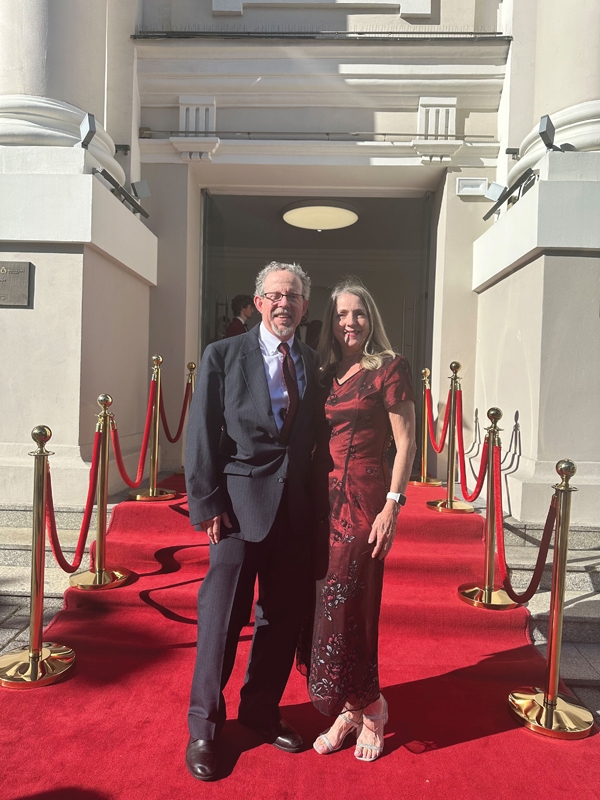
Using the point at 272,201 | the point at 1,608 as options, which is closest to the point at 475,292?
the point at 272,201

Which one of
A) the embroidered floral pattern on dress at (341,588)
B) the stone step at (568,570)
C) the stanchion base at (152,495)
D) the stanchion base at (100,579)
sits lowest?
the stanchion base at (100,579)

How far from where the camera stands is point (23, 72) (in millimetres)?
5555

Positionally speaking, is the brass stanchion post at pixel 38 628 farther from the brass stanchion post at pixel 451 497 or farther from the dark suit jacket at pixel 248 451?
the brass stanchion post at pixel 451 497

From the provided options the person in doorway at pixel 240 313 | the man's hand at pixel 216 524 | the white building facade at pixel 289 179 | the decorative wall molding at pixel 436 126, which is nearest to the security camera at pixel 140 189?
the white building facade at pixel 289 179

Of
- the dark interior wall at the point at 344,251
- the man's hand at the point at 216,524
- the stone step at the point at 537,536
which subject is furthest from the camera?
the dark interior wall at the point at 344,251

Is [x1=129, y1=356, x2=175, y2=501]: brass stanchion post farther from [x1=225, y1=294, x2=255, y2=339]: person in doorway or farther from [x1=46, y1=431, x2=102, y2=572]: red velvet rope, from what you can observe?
[x1=225, y1=294, x2=255, y2=339]: person in doorway

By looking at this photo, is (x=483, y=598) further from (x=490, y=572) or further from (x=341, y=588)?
(x=341, y=588)

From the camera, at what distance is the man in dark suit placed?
7.98 ft

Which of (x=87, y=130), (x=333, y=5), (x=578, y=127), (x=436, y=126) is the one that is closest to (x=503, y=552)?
(x=578, y=127)

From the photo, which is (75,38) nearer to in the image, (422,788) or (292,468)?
(292,468)

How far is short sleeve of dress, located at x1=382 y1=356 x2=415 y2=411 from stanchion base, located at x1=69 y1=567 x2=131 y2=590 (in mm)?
2487

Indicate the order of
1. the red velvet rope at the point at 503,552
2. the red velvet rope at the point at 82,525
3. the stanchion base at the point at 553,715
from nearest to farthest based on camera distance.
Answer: the stanchion base at the point at 553,715 → the red velvet rope at the point at 503,552 → the red velvet rope at the point at 82,525

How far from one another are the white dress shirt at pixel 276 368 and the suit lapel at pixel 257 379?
36 mm

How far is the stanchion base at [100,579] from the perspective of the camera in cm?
391
